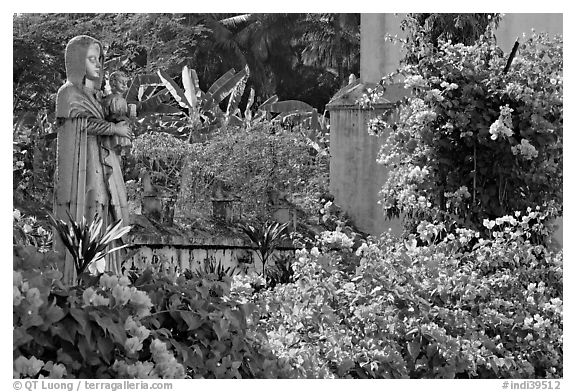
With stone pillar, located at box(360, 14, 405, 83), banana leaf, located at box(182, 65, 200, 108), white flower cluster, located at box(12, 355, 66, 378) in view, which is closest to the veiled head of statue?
white flower cluster, located at box(12, 355, 66, 378)

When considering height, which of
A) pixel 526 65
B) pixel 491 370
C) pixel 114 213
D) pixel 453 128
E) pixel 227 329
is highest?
pixel 526 65

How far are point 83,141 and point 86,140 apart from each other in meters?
0.03

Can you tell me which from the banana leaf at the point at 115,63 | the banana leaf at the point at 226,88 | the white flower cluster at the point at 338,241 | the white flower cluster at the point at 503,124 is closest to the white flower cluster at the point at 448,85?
the white flower cluster at the point at 503,124

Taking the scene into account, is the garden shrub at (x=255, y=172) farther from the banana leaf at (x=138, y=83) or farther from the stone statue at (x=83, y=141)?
the stone statue at (x=83, y=141)

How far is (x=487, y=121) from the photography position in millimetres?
9273

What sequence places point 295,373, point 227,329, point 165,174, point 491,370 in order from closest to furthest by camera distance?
point 227,329, point 295,373, point 491,370, point 165,174

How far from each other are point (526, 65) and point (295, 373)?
4.99 m

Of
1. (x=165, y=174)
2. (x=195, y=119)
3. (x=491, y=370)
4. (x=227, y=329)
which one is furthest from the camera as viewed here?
(x=195, y=119)

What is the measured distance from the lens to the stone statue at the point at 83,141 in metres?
6.80

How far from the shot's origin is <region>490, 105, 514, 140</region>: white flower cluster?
29.2ft

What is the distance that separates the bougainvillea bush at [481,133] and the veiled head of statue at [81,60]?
355 centimetres

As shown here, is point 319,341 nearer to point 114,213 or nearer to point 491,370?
point 491,370

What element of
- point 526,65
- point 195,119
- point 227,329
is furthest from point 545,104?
point 195,119

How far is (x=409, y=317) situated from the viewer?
21.6 ft
